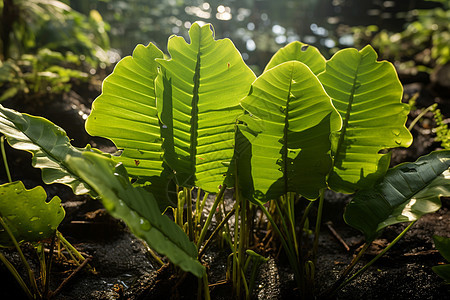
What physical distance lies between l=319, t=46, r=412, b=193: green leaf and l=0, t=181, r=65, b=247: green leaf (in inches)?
26.6

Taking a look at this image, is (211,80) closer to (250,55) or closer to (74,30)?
(74,30)

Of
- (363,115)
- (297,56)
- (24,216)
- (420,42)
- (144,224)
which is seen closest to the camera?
(144,224)

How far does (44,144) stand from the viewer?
763mm

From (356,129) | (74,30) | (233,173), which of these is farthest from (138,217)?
(74,30)

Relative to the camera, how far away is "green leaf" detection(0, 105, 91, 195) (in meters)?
Result: 0.71

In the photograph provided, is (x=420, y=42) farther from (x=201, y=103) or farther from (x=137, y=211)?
(x=137, y=211)

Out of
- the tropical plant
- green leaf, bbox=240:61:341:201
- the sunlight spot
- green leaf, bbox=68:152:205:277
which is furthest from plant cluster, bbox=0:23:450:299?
the sunlight spot

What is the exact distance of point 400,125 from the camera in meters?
0.82

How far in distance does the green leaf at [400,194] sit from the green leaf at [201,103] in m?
0.34

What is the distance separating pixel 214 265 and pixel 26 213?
545 mm

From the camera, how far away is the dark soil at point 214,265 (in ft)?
2.92

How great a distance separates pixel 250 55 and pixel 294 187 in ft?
14.0

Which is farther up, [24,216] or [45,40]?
[45,40]

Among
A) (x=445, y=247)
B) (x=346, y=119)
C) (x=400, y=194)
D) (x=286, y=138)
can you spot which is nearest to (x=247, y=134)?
(x=286, y=138)
